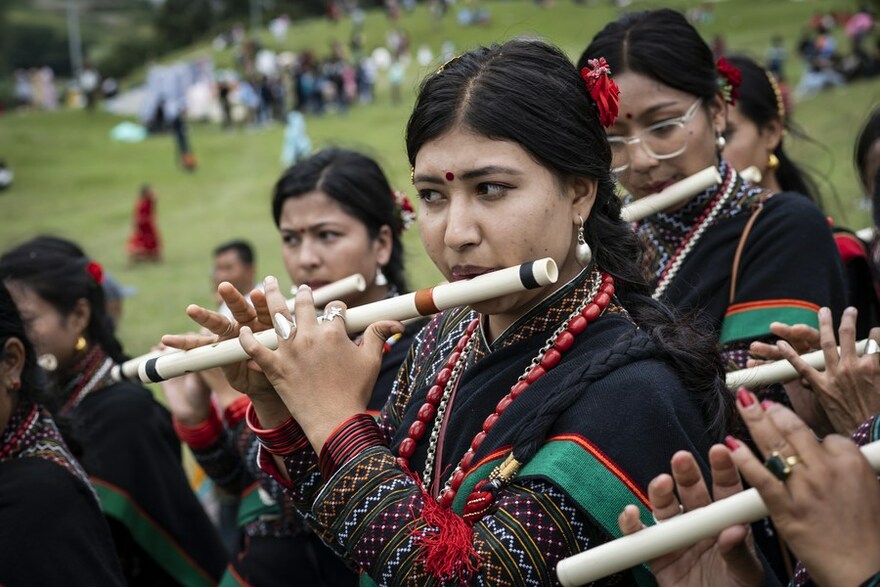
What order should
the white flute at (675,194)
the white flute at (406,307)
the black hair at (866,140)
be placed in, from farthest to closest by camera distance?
the black hair at (866,140), the white flute at (675,194), the white flute at (406,307)

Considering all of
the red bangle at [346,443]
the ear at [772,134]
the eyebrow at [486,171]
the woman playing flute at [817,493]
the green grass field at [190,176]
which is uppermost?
the eyebrow at [486,171]

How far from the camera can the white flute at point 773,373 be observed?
2494mm

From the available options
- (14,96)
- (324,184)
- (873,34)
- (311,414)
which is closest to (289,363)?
(311,414)

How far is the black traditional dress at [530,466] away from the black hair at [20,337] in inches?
47.4

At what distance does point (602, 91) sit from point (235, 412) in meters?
2.01

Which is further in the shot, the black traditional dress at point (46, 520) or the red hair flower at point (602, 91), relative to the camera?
the black traditional dress at point (46, 520)

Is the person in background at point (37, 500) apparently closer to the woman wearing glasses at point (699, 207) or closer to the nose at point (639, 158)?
the woman wearing glasses at point (699, 207)

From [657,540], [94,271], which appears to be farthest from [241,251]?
[657,540]

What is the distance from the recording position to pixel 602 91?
211 centimetres

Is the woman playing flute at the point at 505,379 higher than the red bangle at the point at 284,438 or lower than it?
higher

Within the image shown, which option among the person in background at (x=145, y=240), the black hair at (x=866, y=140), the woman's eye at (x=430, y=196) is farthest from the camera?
the person in background at (x=145, y=240)

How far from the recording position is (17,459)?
274cm

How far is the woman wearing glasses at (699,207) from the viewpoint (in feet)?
9.70

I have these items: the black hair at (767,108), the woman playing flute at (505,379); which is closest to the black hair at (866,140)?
the black hair at (767,108)
